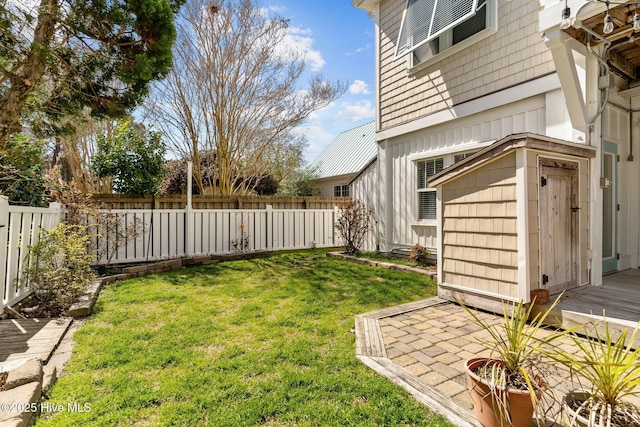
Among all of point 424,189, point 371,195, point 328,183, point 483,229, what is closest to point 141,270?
point 371,195

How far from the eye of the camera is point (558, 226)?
3.98 metres

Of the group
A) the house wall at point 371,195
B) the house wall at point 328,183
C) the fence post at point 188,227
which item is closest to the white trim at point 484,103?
the house wall at point 371,195

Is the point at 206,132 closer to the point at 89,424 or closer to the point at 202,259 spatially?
the point at 202,259

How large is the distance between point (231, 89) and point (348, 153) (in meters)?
8.25

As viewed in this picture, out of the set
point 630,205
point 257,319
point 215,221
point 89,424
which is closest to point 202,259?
point 215,221

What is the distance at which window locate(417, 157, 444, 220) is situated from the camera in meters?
6.48

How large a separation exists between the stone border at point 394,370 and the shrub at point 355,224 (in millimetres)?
4024

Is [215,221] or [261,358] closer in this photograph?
[261,358]

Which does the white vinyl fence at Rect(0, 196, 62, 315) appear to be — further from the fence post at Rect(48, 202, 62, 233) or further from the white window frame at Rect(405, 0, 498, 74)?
the white window frame at Rect(405, 0, 498, 74)

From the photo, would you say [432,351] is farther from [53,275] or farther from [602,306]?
[53,275]

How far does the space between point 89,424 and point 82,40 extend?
5.32 metres

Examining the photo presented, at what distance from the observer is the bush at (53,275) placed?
4035 mm

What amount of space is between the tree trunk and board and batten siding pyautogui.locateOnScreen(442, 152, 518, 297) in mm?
5857

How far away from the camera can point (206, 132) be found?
10281mm
